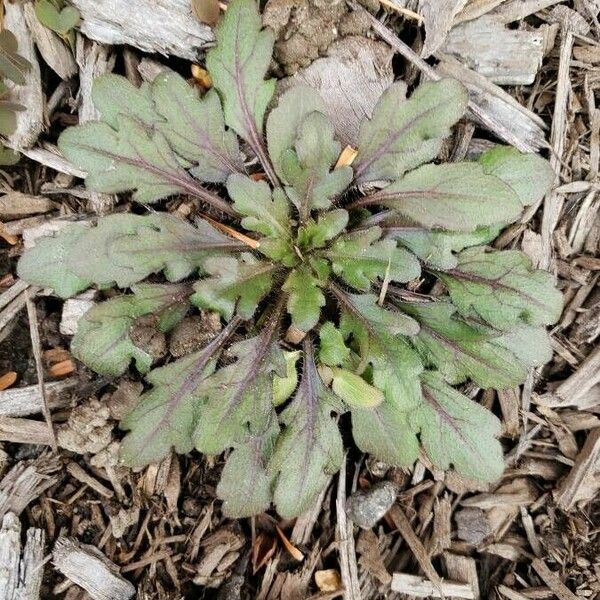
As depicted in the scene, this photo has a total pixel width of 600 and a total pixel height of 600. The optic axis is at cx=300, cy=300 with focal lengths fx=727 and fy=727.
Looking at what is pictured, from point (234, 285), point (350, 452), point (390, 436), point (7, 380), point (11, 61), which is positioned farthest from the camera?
point (350, 452)

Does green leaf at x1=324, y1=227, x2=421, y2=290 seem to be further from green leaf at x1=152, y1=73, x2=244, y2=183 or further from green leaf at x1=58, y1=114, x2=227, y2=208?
green leaf at x1=58, y1=114, x2=227, y2=208

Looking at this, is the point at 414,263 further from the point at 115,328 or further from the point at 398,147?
the point at 115,328

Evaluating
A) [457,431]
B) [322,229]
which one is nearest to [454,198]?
[322,229]

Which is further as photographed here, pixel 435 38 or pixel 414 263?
pixel 435 38

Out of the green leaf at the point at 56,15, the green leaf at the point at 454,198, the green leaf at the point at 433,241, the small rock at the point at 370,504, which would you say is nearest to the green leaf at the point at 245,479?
the small rock at the point at 370,504

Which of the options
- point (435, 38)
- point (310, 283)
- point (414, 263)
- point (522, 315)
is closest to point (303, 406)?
point (310, 283)

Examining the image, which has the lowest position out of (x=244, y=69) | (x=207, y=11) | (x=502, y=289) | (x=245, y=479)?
(x=245, y=479)

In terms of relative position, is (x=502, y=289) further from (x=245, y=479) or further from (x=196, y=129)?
(x=196, y=129)
